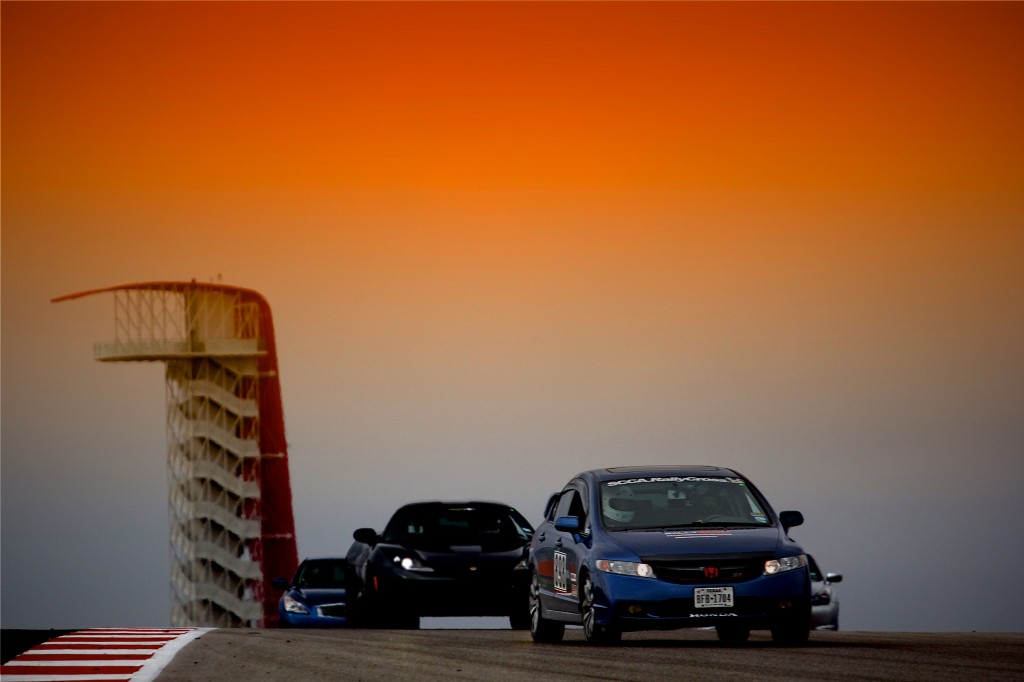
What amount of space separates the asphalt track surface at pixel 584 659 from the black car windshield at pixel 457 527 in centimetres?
277

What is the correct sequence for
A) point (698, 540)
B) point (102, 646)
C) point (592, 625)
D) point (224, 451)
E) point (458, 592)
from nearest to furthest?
point (698, 540) → point (592, 625) → point (102, 646) → point (458, 592) → point (224, 451)

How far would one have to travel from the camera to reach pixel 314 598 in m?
27.0

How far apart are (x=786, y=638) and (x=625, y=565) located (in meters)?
1.72

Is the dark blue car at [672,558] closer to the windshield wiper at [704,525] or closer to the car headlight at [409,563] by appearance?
the windshield wiper at [704,525]

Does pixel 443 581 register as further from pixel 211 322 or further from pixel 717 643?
pixel 211 322

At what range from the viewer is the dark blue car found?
15.2 meters

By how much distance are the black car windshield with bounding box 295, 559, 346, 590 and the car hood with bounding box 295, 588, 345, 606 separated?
293 mm

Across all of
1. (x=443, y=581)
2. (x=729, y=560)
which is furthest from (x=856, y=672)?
(x=443, y=581)

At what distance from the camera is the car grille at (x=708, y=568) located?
15234mm

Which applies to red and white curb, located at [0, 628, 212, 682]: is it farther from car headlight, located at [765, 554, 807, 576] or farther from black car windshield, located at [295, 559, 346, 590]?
black car windshield, located at [295, 559, 346, 590]

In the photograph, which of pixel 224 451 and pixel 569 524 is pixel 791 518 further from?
pixel 224 451

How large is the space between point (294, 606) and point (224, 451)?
71.9 meters

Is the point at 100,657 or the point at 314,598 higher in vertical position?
the point at 100,657

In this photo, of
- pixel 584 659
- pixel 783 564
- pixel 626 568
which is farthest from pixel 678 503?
pixel 584 659
